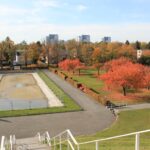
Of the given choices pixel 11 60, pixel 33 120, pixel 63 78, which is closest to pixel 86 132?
pixel 33 120

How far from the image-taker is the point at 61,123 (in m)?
29.8

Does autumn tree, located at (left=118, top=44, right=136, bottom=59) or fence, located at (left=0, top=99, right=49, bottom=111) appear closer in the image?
fence, located at (left=0, top=99, right=49, bottom=111)

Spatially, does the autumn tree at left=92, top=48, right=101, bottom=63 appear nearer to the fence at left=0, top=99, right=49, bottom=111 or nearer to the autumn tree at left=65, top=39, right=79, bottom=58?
the autumn tree at left=65, top=39, right=79, bottom=58

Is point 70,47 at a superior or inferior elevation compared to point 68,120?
superior

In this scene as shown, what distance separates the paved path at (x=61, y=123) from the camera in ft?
90.4

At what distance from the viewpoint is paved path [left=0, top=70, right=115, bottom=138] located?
90.4ft

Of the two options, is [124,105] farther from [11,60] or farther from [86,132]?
[11,60]

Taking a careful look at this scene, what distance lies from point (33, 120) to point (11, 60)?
64.2 m

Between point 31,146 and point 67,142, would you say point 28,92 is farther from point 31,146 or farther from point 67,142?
point 67,142

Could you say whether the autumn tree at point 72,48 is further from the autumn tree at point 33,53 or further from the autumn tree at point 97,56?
the autumn tree at point 97,56

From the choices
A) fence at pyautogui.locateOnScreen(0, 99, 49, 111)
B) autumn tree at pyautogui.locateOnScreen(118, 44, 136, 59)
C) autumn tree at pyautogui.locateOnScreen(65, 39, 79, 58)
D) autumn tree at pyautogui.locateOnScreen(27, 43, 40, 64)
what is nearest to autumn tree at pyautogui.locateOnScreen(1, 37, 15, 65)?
autumn tree at pyautogui.locateOnScreen(27, 43, 40, 64)

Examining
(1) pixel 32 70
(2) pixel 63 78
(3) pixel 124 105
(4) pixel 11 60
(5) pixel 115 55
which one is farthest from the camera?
(4) pixel 11 60

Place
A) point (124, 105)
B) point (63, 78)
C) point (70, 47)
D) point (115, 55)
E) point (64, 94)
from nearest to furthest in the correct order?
point (124, 105), point (64, 94), point (63, 78), point (115, 55), point (70, 47)

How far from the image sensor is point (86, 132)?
88.6 ft
